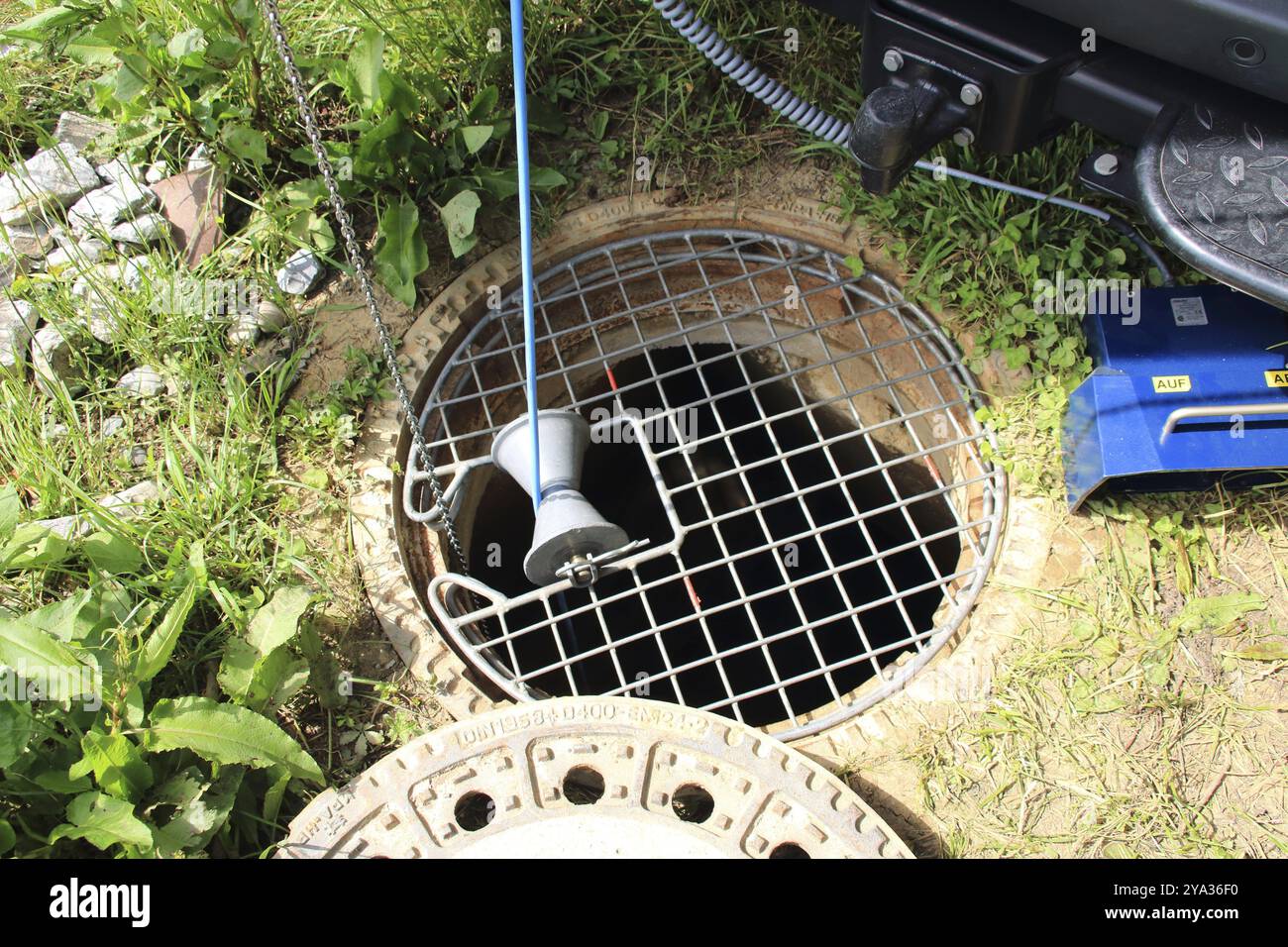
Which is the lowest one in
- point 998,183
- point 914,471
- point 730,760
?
point 730,760

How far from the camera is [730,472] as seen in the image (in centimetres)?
251

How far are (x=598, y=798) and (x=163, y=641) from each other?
963 millimetres

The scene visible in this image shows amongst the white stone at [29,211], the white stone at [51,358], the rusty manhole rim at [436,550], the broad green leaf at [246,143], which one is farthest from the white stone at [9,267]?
the rusty manhole rim at [436,550]

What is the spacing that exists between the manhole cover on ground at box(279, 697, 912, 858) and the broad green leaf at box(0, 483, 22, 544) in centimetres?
93

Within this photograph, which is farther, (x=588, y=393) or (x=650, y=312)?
(x=588, y=393)

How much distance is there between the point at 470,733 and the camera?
2.13 meters

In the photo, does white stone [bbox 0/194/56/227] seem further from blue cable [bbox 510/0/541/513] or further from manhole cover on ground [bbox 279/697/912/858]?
manhole cover on ground [bbox 279/697/912/858]

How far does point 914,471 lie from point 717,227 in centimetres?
98

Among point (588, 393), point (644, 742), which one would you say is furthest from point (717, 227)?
point (644, 742)

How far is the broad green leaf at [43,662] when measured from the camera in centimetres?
199

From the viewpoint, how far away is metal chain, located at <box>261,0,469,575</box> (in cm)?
192

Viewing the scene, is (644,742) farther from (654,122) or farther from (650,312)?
(654,122)

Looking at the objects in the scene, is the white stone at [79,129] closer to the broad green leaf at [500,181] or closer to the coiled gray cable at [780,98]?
the broad green leaf at [500,181]

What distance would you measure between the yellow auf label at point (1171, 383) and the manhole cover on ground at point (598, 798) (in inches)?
45.2
